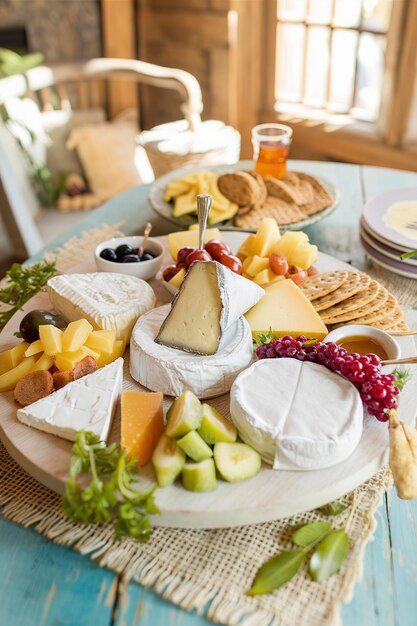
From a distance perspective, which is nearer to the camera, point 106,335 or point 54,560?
point 54,560

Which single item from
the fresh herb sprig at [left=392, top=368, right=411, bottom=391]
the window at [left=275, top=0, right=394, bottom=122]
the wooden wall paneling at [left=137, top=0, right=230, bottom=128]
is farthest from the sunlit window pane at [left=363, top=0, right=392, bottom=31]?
the fresh herb sprig at [left=392, top=368, right=411, bottom=391]

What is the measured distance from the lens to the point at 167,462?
1064mm

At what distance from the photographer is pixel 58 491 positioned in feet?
3.67

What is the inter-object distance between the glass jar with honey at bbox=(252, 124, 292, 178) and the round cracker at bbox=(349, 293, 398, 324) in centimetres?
85

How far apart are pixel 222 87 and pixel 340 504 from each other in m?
3.62

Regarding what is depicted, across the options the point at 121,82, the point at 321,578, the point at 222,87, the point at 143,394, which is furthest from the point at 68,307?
the point at 121,82

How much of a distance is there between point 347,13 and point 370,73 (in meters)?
0.38

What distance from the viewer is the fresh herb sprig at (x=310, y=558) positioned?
100 cm

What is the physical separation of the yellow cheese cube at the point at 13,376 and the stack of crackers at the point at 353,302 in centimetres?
69

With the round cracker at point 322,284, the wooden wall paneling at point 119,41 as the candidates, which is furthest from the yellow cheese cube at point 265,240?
the wooden wall paneling at point 119,41

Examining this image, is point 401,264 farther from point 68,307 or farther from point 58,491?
point 58,491

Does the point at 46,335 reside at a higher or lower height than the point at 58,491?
higher

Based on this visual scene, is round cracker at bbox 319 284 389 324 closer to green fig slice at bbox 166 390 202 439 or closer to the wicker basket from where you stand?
green fig slice at bbox 166 390 202 439

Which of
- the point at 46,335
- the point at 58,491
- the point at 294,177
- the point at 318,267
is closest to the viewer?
the point at 58,491
